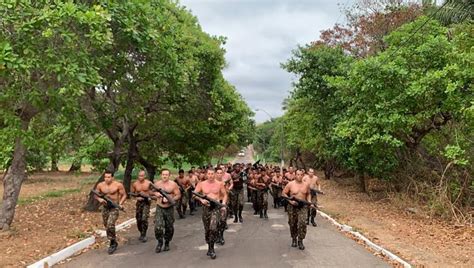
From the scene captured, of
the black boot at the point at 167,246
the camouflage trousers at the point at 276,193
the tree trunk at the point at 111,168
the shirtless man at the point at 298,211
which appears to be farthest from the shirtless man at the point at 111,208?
the camouflage trousers at the point at 276,193

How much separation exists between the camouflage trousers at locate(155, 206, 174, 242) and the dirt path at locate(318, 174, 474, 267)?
493cm

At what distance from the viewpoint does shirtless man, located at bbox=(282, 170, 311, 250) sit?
11.0 m

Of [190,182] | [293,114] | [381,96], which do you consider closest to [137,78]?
[190,182]

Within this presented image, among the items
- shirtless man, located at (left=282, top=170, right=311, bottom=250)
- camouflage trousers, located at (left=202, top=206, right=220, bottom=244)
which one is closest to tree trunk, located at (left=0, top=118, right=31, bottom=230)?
camouflage trousers, located at (left=202, top=206, right=220, bottom=244)

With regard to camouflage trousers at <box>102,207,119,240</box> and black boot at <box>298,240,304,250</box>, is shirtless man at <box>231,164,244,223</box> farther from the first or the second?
camouflage trousers at <box>102,207,119,240</box>

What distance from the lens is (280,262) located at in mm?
9422

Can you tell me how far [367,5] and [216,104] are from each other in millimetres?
13873

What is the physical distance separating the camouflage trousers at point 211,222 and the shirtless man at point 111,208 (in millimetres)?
1963

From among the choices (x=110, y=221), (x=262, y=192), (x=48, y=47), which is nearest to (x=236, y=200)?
(x=262, y=192)

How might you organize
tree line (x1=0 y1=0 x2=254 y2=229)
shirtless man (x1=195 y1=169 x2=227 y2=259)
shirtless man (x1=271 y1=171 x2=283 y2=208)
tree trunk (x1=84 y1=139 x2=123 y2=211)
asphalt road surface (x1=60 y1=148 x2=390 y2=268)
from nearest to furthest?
1. tree line (x1=0 y1=0 x2=254 y2=229)
2. asphalt road surface (x1=60 y1=148 x2=390 y2=268)
3. shirtless man (x1=195 y1=169 x2=227 y2=259)
4. tree trunk (x1=84 y1=139 x2=123 y2=211)
5. shirtless man (x1=271 y1=171 x2=283 y2=208)

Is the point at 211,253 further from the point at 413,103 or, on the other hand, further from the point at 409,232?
the point at 413,103

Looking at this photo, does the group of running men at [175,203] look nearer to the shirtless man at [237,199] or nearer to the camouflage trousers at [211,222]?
the camouflage trousers at [211,222]

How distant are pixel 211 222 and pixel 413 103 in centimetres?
1000

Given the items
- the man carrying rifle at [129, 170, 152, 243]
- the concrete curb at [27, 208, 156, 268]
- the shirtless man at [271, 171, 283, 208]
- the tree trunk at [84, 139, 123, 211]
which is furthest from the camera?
the shirtless man at [271, 171, 283, 208]
